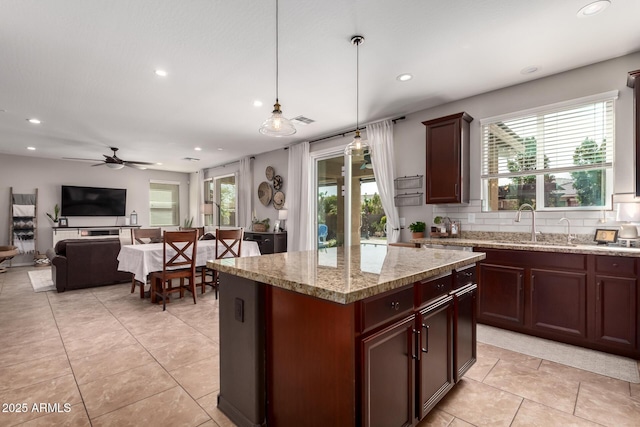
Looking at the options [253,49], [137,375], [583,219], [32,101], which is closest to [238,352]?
[137,375]

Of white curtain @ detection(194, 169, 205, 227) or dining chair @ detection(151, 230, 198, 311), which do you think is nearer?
dining chair @ detection(151, 230, 198, 311)

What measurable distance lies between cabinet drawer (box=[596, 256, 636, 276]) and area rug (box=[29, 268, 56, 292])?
23.4 feet

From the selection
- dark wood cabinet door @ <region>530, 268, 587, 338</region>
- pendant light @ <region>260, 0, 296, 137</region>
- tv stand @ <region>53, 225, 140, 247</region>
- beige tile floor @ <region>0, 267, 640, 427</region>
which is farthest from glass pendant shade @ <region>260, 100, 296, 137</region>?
tv stand @ <region>53, 225, 140, 247</region>

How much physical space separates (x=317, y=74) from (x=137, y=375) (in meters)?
3.23

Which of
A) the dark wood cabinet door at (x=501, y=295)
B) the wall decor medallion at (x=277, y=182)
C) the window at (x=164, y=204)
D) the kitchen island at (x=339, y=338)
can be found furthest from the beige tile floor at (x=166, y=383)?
the window at (x=164, y=204)

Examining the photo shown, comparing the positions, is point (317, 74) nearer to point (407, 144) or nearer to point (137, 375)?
point (407, 144)

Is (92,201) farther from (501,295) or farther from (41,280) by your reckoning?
(501,295)

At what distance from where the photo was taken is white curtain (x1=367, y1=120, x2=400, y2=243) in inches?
187

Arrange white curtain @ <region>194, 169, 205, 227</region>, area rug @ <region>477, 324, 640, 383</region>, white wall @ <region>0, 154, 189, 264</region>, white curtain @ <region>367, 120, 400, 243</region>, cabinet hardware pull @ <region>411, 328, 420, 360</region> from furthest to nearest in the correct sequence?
white curtain @ <region>194, 169, 205, 227</region>
white wall @ <region>0, 154, 189, 264</region>
white curtain @ <region>367, 120, 400, 243</region>
area rug @ <region>477, 324, 640, 383</region>
cabinet hardware pull @ <region>411, 328, 420, 360</region>

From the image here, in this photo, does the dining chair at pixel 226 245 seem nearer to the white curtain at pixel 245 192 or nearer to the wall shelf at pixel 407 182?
the wall shelf at pixel 407 182

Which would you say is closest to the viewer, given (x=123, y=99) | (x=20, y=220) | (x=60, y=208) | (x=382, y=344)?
(x=382, y=344)

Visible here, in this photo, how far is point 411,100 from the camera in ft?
13.6

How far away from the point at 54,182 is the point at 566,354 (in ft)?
35.6

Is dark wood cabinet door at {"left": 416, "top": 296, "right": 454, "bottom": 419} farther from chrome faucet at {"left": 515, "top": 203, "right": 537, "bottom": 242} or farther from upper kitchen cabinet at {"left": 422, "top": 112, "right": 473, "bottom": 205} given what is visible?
upper kitchen cabinet at {"left": 422, "top": 112, "right": 473, "bottom": 205}
